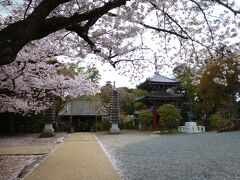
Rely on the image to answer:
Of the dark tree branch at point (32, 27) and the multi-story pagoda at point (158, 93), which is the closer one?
the dark tree branch at point (32, 27)

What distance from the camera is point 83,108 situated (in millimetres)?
41438

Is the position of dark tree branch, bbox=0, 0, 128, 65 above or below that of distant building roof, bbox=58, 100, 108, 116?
below

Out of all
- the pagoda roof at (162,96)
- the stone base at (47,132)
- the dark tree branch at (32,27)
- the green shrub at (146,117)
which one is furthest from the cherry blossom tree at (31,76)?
the pagoda roof at (162,96)

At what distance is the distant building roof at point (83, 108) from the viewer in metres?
40.2

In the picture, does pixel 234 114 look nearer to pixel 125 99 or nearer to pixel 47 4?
pixel 125 99

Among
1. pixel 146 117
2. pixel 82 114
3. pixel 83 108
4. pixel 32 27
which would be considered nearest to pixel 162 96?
pixel 146 117

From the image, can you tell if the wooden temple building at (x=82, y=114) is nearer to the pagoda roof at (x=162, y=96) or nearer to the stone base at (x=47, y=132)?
the pagoda roof at (x=162, y=96)

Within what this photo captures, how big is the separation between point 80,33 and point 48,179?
327 centimetres

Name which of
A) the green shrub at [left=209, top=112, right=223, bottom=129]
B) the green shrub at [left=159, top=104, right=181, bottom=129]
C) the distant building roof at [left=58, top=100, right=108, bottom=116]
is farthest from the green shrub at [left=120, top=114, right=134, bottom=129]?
the green shrub at [left=209, top=112, right=223, bottom=129]

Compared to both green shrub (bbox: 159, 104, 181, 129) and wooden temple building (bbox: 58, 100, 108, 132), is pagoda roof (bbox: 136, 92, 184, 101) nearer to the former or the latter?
green shrub (bbox: 159, 104, 181, 129)

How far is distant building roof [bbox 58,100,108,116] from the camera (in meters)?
40.2

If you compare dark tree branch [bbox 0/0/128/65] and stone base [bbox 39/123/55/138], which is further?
stone base [bbox 39/123/55/138]

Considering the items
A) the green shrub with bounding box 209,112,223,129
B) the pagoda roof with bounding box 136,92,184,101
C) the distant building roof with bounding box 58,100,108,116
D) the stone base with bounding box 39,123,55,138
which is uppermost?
the pagoda roof with bounding box 136,92,184,101

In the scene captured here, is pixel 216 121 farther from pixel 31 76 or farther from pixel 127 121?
pixel 31 76
